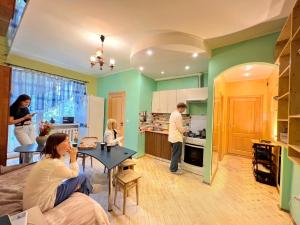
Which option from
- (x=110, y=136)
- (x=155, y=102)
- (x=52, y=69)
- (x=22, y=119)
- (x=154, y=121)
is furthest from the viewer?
(x=154, y=121)

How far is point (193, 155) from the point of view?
3711 millimetres

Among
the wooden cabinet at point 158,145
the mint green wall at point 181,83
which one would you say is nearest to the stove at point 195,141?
the wooden cabinet at point 158,145

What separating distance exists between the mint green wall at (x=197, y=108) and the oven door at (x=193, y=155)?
43.7 inches

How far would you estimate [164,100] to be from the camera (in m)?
4.82

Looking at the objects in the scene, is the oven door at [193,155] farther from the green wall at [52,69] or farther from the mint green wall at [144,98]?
the green wall at [52,69]

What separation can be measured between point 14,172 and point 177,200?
243cm

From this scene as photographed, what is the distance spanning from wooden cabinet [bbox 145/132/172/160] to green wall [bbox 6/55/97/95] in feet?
10.1

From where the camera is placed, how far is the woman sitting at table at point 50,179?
130 cm

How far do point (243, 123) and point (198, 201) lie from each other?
3912 millimetres

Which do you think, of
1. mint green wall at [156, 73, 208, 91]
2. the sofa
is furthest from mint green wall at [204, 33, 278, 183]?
the sofa

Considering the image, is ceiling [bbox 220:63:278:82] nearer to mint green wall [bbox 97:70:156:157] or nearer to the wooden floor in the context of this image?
mint green wall [bbox 97:70:156:157]

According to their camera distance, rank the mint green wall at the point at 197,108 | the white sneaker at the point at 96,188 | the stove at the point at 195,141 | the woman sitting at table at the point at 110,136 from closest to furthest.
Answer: the white sneaker at the point at 96,188
the woman sitting at table at the point at 110,136
the stove at the point at 195,141
the mint green wall at the point at 197,108

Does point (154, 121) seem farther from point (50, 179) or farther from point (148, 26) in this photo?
point (50, 179)

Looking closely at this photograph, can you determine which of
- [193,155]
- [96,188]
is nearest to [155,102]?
[193,155]
